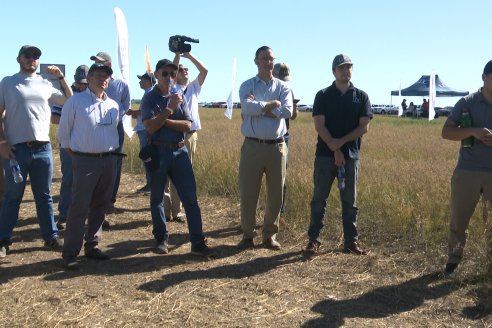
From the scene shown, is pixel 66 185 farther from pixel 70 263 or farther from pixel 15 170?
pixel 70 263

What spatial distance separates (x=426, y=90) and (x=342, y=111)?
39773 millimetres

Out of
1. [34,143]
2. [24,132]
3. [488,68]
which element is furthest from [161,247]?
[488,68]

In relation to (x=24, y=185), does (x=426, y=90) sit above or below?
above

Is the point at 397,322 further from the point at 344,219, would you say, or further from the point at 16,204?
the point at 16,204

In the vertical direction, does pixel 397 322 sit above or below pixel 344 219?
below

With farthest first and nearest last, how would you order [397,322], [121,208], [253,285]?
[121,208] → [253,285] → [397,322]

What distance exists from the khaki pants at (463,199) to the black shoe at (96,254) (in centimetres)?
320

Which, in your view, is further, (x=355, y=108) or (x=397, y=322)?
(x=355, y=108)

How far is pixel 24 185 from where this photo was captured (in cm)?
544

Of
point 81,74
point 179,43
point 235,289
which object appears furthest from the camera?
point 81,74

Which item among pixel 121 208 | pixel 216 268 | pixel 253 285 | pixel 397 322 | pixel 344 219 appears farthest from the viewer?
pixel 121 208

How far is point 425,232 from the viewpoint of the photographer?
5723 mm

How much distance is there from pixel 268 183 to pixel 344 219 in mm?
864

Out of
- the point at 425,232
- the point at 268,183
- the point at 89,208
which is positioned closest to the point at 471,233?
the point at 425,232
